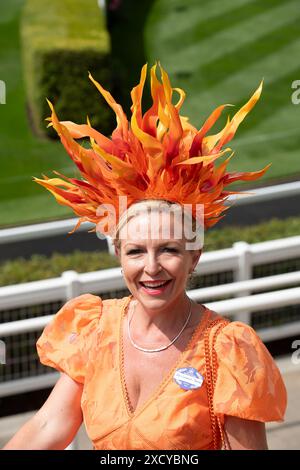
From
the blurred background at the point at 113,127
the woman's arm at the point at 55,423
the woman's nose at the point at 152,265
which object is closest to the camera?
the woman's nose at the point at 152,265

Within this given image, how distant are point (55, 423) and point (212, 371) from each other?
0.61 meters

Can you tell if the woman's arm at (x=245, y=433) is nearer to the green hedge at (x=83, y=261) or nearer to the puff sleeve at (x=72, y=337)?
the puff sleeve at (x=72, y=337)

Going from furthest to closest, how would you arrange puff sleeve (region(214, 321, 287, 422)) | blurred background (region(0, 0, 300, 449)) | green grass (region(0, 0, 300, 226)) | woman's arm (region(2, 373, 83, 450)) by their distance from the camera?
green grass (region(0, 0, 300, 226)), blurred background (region(0, 0, 300, 449)), woman's arm (region(2, 373, 83, 450)), puff sleeve (region(214, 321, 287, 422))

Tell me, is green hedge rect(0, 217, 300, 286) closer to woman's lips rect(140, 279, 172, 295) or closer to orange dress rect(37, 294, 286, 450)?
orange dress rect(37, 294, 286, 450)

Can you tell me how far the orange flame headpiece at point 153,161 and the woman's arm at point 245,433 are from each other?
2.38 ft

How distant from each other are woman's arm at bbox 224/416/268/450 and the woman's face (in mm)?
466

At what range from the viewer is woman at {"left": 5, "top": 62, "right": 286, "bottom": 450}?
10.8ft

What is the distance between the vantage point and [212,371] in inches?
132

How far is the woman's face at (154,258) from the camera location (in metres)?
3.35

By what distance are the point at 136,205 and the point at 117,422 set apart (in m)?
0.74

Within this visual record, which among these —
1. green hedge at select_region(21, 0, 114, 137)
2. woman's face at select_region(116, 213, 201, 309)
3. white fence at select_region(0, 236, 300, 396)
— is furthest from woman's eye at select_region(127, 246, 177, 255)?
green hedge at select_region(21, 0, 114, 137)

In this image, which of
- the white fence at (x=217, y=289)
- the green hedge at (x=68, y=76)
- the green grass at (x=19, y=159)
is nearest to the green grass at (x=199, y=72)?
the green grass at (x=19, y=159)

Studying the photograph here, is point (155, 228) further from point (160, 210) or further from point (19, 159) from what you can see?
point (19, 159)

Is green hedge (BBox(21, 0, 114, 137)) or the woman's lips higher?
green hedge (BBox(21, 0, 114, 137))
